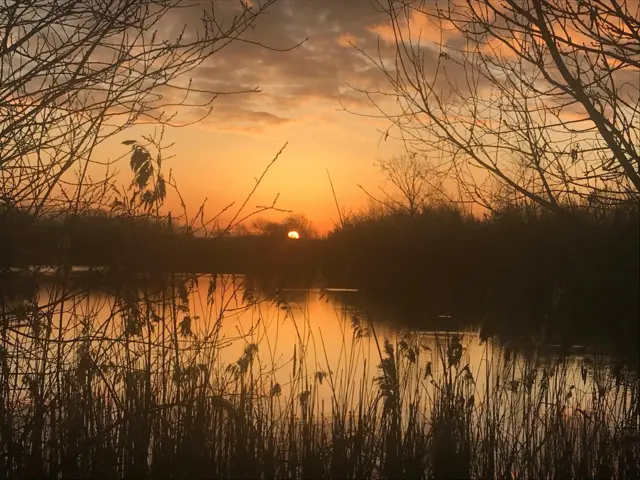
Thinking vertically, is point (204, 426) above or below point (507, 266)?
below

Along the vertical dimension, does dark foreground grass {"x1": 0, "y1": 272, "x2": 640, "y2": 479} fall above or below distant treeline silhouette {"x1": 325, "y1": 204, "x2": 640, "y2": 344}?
below

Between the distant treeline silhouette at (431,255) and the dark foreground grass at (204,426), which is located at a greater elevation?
the distant treeline silhouette at (431,255)

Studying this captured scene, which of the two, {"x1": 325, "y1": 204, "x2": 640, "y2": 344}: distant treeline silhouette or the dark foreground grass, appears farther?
the dark foreground grass

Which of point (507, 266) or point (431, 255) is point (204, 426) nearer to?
point (431, 255)

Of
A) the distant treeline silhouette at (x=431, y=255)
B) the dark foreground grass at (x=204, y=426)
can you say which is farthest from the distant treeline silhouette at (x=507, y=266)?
the dark foreground grass at (x=204, y=426)

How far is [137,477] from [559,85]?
11.9ft

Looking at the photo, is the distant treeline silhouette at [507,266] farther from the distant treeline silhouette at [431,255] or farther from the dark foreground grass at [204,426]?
the dark foreground grass at [204,426]

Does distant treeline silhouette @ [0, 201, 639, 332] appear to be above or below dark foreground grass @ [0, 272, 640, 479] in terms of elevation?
above

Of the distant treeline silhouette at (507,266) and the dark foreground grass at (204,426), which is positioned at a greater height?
the distant treeline silhouette at (507,266)

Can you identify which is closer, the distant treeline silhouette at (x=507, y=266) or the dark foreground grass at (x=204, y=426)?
the distant treeline silhouette at (x=507, y=266)

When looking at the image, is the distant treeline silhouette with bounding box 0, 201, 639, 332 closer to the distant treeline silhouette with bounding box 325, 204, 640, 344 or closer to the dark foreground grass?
the distant treeline silhouette with bounding box 325, 204, 640, 344

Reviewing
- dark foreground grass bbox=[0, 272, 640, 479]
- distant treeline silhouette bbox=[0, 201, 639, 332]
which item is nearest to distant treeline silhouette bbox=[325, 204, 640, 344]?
distant treeline silhouette bbox=[0, 201, 639, 332]

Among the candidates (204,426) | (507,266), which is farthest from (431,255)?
(204,426)

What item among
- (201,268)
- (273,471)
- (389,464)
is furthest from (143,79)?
(389,464)
